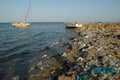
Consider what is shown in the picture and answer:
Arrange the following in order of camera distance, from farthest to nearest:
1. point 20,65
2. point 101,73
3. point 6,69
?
point 20,65 < point 6,69 < point 101,73

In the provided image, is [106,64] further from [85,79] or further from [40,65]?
[40,65]

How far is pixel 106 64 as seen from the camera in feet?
27.1

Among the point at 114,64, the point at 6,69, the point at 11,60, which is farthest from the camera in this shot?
the point at 11,60

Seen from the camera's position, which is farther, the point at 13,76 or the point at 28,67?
the point at 28,67

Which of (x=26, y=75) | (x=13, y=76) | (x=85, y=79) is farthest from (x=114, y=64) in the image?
(x=13, y=76)

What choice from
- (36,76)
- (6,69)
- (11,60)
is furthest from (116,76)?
(11,60)

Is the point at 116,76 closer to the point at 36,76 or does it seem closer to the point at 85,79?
the point at 85,79

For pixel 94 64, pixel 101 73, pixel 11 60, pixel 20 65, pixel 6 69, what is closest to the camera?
pixel 101 73

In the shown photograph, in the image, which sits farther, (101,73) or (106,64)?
(106,64)

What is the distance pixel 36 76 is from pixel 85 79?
3.32 meters

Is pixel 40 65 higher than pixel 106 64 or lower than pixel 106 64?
lower

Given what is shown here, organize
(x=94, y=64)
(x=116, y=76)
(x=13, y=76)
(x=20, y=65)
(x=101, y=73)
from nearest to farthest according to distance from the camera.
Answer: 1. (x=116, y=76)
2. (x=101, y=73)
3. (x=94, y=64)
4. (x=13, y=76)
5. (x=20, y=65)

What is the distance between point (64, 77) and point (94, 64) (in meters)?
2.01

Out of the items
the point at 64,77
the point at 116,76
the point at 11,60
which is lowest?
the point at 11,60
